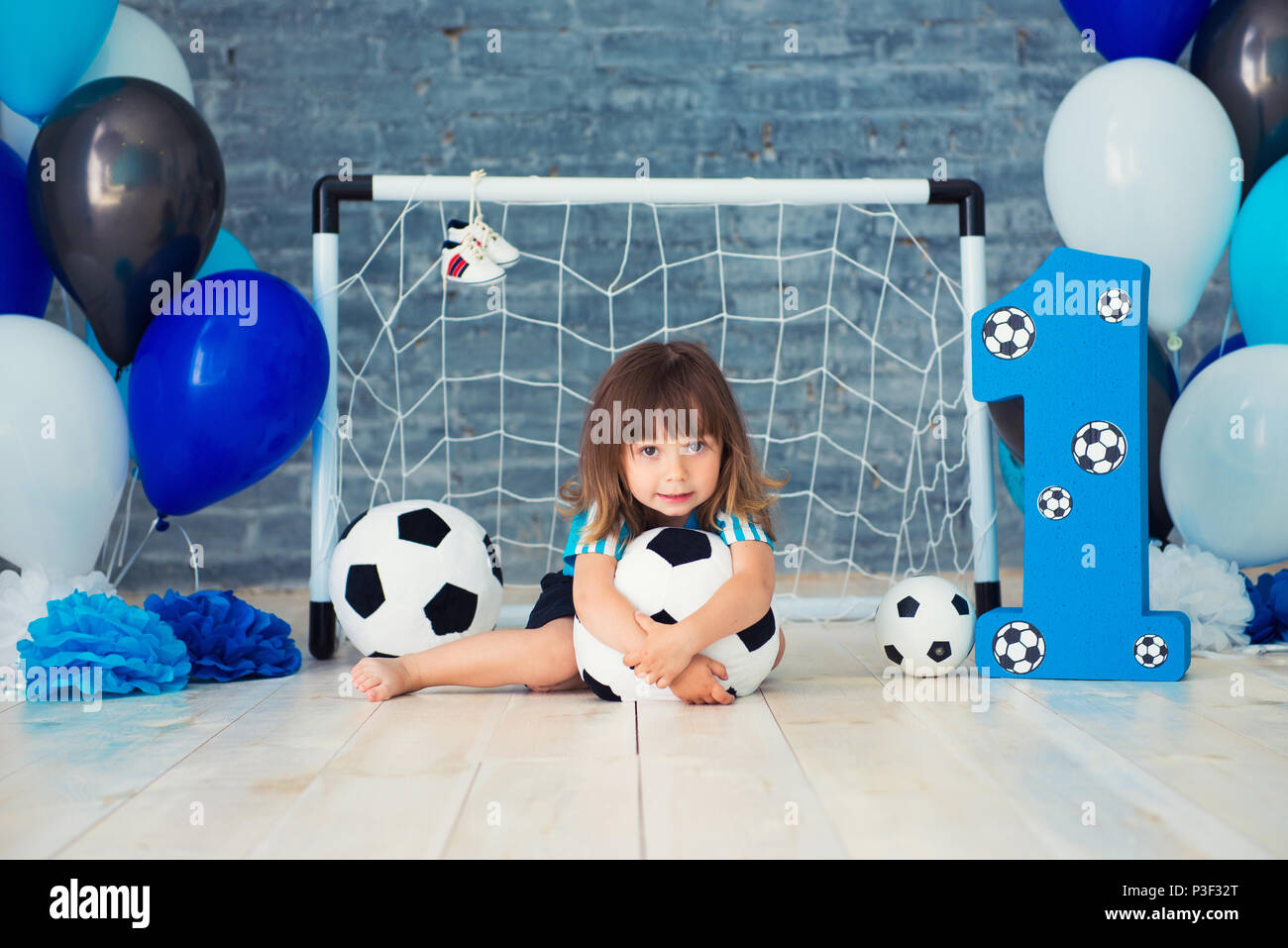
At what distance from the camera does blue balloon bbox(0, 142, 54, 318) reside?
169 centimetres

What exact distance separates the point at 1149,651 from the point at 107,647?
1.40m

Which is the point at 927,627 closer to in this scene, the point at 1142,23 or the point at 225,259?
the point at 1142,23

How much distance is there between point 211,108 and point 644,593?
7.58ft

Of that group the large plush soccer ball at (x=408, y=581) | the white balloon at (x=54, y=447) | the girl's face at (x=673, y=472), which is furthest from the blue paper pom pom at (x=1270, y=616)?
the white balloon at (x=54, y=447)

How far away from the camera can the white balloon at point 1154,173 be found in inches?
70.1

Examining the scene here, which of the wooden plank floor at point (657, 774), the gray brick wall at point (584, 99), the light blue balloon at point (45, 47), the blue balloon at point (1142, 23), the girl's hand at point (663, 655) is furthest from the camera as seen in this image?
the gray brick wall at point (584, 99)

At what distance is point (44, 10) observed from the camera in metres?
1.66

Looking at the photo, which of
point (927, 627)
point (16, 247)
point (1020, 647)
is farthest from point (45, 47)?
point (1020, 647)

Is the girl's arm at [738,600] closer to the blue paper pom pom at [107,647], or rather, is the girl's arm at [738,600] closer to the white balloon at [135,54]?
the blue paper pom pom at [107,647]

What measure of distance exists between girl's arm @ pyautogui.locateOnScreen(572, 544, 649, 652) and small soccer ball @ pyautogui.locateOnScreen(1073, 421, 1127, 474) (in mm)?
524

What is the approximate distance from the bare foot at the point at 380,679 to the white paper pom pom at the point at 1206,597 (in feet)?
3.81

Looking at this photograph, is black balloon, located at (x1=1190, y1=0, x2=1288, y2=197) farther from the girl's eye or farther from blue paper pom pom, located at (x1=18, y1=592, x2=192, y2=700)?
blue paper pom pom, located at (x1=18, y1=592, x2=192, y2=700)

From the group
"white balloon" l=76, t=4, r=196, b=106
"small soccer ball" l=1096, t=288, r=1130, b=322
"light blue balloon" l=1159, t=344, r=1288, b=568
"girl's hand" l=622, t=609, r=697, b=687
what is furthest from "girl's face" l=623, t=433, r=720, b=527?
"white balloon" l=76, t=4, r=196, b=106
